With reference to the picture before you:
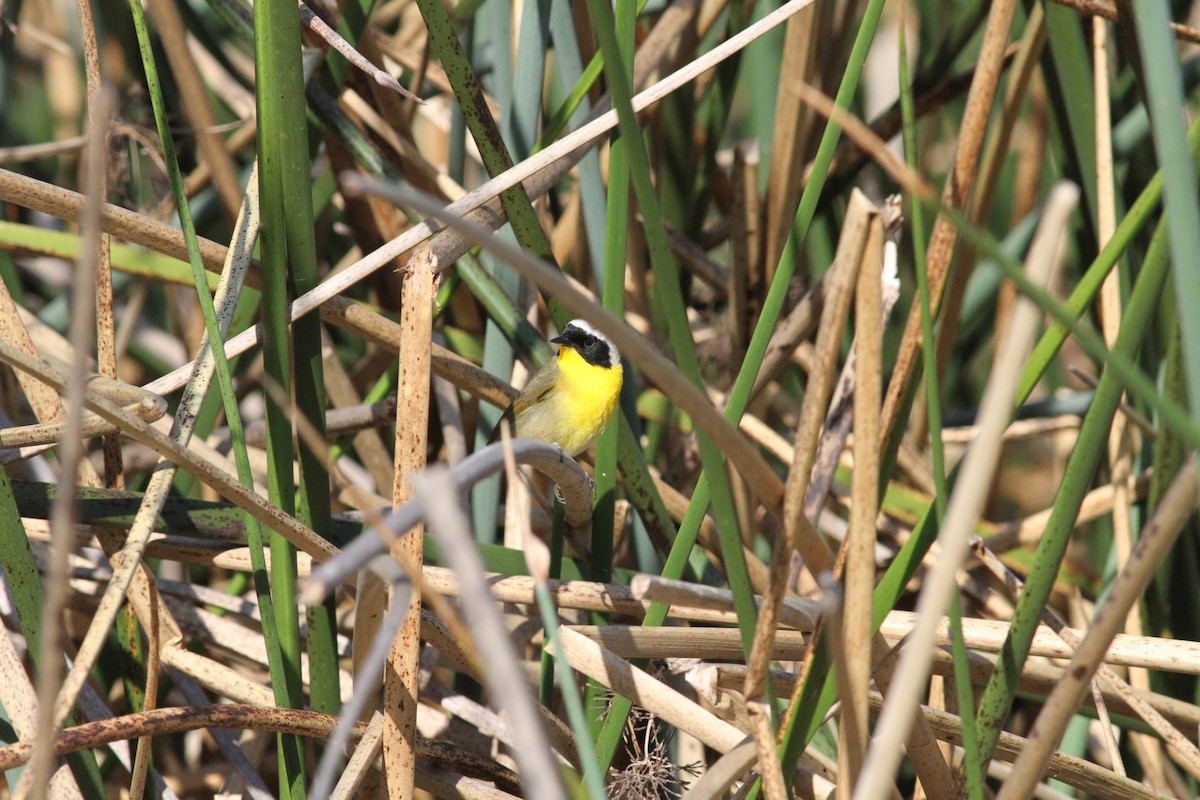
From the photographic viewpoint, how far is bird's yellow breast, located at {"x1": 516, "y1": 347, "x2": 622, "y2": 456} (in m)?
2.70

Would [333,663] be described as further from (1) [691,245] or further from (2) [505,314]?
(1) [691,245]

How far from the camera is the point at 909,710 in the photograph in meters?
0.82

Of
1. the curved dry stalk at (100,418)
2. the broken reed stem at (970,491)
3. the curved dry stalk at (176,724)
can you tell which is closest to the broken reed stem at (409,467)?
the curved dry stalk at (176,724)

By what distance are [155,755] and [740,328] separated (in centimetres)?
159

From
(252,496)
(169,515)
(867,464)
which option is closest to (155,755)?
(169,515)

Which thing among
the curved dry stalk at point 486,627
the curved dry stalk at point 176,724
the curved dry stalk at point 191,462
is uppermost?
the curved dry stalk at point 191,462

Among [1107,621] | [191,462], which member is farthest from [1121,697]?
[191,462]

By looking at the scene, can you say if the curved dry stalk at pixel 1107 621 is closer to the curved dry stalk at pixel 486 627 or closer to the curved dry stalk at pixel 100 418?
the curved dry stalk at pixel 486 627

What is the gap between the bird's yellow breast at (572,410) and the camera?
2.70 meters

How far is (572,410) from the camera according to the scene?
2.73 meters

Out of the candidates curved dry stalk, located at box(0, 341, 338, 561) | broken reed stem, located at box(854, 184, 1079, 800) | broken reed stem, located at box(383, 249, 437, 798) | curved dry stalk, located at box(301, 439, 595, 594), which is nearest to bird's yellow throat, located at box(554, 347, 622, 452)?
curved dry stalk, located at box(301, 439, 595, 594)

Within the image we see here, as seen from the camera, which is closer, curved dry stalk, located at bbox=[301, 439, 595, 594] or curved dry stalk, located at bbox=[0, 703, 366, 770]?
curved dry stalk, located at bbox=[301, 439, 595, 594]

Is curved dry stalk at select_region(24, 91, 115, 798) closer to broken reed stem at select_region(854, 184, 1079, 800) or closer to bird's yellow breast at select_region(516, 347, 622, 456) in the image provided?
broken reed stem at select_region(854, 184, 1079, 800)

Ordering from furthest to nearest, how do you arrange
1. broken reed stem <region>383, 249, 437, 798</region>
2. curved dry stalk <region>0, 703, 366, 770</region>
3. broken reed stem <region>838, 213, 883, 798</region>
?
broken reed stem <region>383, 249, 437, 798</region>, curved dry stalk <region>0, 703, 366, 770</region>, broken reed stem <region>838, 213, 883, 798</region>
